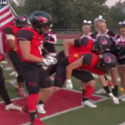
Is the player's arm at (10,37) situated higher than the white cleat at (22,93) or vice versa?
the player's arm at (10,37)

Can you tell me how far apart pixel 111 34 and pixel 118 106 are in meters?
1.67

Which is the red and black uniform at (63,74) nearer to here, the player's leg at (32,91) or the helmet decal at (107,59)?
the helmet decal at (107,59)

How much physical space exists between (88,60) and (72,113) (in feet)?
3.31

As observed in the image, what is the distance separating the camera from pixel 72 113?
5.62m

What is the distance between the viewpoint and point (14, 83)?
745 cm

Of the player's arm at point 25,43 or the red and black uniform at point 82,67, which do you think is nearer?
the player's arm at point 25,43

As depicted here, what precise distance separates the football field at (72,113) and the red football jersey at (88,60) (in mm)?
757

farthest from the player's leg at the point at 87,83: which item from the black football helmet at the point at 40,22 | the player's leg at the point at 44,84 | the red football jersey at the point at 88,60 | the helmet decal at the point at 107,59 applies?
the black football helmet at the point at 40,22

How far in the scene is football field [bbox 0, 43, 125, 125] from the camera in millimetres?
5176

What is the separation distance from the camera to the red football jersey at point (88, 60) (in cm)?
565

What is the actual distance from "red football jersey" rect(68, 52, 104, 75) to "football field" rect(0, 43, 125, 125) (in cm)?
76

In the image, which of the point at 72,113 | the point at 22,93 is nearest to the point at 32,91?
the point at 72,113

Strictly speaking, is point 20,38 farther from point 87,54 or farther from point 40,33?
point 87,54

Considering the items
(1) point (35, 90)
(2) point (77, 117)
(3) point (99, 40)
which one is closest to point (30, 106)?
(1) point (35, 90)
